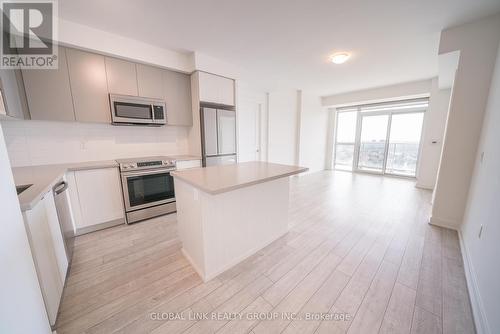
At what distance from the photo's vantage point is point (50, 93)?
2.19 meters

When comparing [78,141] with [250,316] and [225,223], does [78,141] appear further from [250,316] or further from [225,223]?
[250,316]

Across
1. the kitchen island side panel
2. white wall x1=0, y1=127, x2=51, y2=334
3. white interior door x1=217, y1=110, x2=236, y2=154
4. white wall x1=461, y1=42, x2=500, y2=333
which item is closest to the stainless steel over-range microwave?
white interior door x1=217, y1=110, x2=236, y2=154

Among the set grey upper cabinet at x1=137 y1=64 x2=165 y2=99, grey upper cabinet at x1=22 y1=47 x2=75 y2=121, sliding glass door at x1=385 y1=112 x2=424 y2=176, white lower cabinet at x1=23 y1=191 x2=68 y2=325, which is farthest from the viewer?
sliding glass door at x1=385 y1=112 x2=424 y2=176

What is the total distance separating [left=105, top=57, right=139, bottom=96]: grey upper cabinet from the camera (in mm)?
2533

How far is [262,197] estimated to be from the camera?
2.00 meters

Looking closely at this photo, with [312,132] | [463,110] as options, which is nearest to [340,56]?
[463,110]

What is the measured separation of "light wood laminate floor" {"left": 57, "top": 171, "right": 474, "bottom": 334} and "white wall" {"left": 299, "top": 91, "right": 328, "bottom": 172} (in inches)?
141

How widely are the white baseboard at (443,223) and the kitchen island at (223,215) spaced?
2302 mm

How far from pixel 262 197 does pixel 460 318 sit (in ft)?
5.63

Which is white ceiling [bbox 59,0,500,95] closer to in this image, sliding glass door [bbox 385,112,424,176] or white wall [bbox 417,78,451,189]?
white wall [bbox 417,78,451,189]

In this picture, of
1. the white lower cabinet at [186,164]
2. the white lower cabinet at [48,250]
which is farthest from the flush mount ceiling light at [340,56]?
the white lower cabinet at [48,250]

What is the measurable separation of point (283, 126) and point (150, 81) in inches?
135

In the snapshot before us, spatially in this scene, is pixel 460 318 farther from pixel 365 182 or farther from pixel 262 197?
pixel 365 182

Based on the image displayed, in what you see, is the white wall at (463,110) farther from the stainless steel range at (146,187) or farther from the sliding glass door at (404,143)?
the stainless steel range at (146,187)
